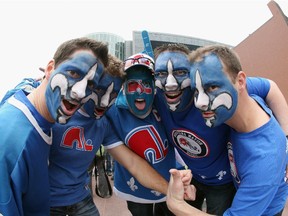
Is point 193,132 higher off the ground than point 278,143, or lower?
higher

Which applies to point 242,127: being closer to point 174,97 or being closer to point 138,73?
point 174,97

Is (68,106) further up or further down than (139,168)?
further up

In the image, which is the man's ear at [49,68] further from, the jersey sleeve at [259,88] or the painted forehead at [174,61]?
the jersey sleeve at [259,88]

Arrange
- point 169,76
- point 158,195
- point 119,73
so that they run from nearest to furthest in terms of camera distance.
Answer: point 169,76 < point 119,73 < point 158,195

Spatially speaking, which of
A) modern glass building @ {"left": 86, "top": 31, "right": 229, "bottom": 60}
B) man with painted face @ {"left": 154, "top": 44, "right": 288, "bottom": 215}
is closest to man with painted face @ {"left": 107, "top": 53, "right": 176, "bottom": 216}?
man with painted face @ {"left": 154, "top": 44, "right": 288, "bottom": 215}

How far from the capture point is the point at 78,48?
5.49 feet

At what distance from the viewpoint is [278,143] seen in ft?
5.16

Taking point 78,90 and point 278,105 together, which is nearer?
point 78,90

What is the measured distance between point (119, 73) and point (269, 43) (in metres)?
7.19

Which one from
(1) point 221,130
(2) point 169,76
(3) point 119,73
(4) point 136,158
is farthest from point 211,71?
(4) point 136,158

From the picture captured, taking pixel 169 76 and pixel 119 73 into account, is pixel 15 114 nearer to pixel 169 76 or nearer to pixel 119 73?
pixel 119 73

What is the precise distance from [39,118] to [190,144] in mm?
1191

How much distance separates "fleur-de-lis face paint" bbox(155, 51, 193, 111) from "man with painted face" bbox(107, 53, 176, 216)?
0.57ft

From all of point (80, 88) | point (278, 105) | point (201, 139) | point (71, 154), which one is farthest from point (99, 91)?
point (278, 105)
